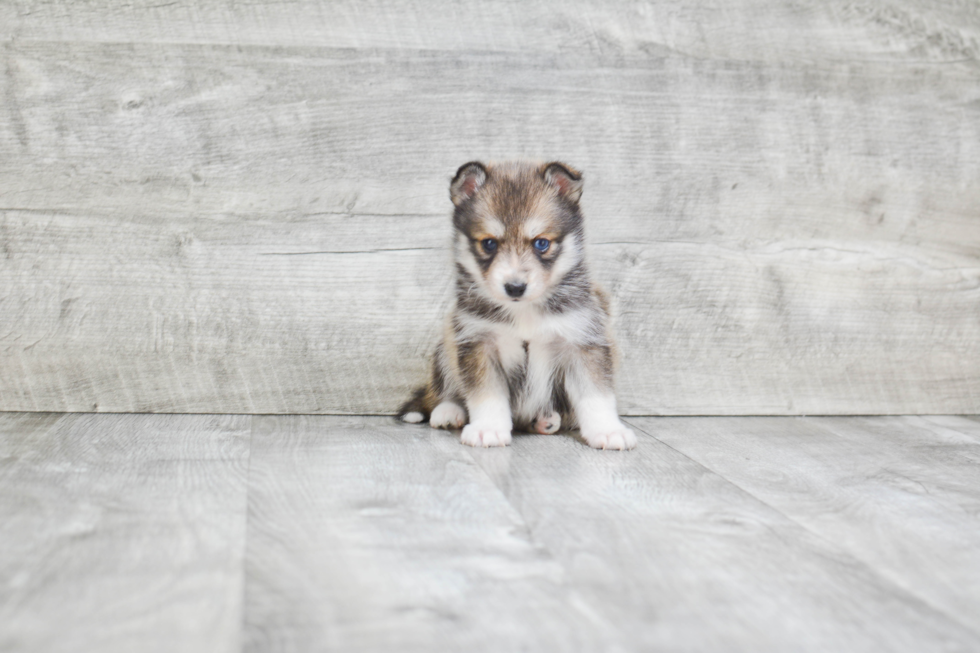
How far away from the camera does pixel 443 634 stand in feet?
4.12

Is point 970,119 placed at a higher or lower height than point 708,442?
higher

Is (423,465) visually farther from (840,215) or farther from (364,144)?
(840,215)

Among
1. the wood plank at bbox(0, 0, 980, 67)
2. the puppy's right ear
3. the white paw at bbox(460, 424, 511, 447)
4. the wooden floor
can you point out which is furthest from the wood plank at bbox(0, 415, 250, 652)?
the wood plank at bbox(0, 0, 980, 67)

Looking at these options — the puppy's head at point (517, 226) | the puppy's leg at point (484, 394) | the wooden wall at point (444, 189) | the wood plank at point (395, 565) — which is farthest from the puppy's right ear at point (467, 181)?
the wood plank at point (395, 565)

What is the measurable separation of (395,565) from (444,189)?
1624 mm

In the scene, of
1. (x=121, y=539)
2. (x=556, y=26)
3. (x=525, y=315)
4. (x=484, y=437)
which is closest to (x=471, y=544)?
(x=121, y=539)

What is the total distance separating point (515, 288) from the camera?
234 cm

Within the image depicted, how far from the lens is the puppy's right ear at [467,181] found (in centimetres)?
246

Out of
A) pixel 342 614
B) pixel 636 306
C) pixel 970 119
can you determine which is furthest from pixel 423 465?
pixel 970 119

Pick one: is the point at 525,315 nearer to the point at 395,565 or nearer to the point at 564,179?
the point at 564,179

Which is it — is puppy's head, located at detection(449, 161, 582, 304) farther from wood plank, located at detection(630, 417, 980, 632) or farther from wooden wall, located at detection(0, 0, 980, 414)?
wood plank, located at detection(630, 417, 980, 632)

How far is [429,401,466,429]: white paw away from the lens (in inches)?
105

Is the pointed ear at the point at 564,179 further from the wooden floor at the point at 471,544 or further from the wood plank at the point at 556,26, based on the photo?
the wooden floor at the point at 471,544

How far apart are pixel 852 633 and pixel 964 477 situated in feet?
3.87
